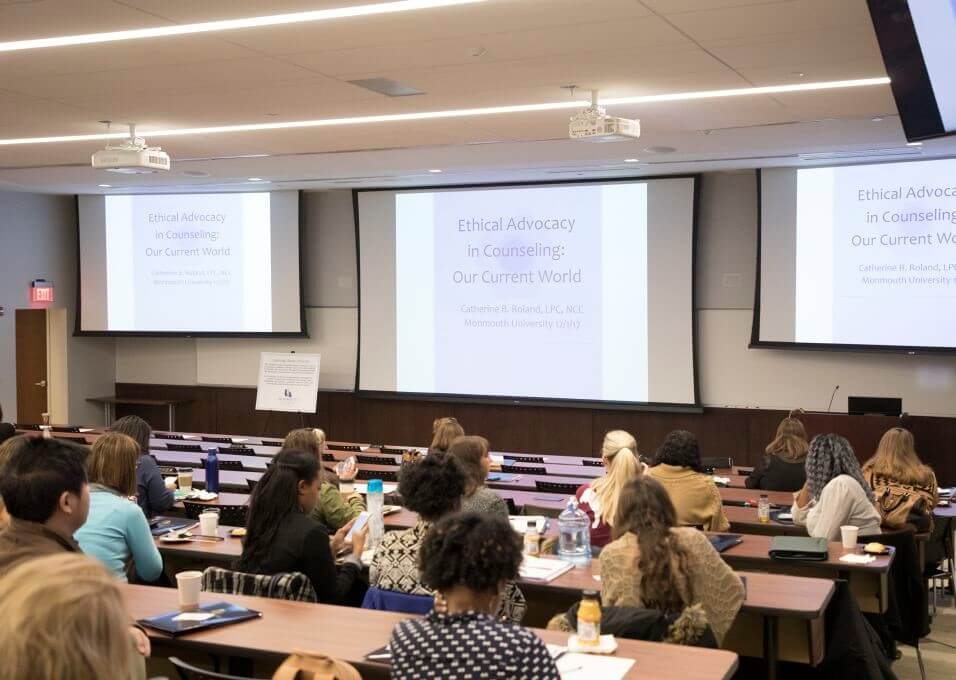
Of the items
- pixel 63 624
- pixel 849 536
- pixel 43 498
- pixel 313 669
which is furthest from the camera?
pixel 849 536

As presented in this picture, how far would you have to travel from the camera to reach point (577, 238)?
1284cm

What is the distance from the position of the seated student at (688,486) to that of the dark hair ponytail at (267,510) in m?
2.14

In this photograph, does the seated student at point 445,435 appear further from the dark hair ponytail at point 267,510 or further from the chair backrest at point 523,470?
the dark hair ponytail at point 267,510

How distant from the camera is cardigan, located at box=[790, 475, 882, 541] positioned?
5742 mm

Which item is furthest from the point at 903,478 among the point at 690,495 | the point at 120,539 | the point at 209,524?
the point at 120,539

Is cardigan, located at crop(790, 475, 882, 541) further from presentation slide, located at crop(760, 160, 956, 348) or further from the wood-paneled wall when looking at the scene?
presentation slide, located at crop(760, 160, 956, 348)

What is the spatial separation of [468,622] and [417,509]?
1432 mm

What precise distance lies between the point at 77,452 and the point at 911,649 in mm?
5160

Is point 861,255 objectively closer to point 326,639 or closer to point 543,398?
point 543,398

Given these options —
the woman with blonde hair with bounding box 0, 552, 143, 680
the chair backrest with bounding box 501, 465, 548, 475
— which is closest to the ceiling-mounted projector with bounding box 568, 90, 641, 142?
the chair backrest with bounding box 501, 465, 548, 475

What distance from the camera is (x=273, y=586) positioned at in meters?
4.06

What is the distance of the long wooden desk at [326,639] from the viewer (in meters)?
3.20

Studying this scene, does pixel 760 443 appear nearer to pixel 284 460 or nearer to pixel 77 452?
pixel 284 460

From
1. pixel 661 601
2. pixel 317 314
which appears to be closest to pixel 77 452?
pixel 661 601
